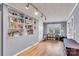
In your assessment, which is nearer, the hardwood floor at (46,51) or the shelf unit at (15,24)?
the shelf unit at (15,24)

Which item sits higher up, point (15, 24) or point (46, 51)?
point (15, 24)

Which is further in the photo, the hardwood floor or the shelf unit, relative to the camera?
the hardwood floor

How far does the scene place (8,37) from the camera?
4.52 metres

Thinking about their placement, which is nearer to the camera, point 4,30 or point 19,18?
point 4,30

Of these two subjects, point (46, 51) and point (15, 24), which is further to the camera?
point (46, 51)

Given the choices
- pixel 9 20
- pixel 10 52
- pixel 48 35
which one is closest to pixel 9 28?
pixel 9 20

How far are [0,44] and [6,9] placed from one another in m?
1.35

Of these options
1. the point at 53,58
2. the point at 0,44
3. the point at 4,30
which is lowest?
the point at 0,44

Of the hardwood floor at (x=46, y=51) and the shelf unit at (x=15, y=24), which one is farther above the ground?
the shelf unit at (x=15, y=24)

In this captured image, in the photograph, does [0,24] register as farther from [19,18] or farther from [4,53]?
[19,18]

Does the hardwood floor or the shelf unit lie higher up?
the shelf unit

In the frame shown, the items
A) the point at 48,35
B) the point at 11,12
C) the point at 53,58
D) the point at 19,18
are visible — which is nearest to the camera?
the point at 53,58

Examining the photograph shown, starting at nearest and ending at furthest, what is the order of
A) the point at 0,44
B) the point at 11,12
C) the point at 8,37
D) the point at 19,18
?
1. the point at 0,44
2. the point at 8,37
3. the point at 11,12
4. the point at 19,18

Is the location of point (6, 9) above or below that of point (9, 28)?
above
